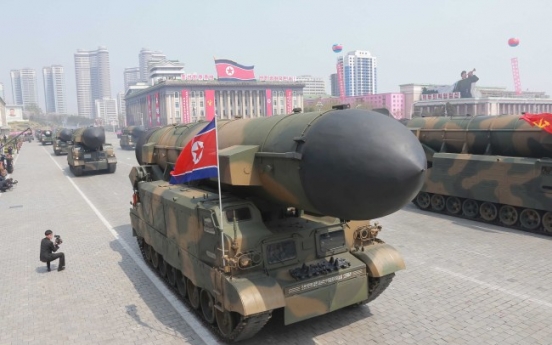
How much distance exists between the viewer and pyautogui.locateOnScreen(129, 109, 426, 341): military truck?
554 cm

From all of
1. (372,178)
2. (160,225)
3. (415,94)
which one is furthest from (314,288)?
(415,94)

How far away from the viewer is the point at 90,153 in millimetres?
29516

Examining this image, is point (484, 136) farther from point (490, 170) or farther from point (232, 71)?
point (232, 71)

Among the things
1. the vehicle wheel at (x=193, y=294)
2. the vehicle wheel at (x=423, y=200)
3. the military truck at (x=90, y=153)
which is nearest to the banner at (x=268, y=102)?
the military truck at (x=90, y=153)

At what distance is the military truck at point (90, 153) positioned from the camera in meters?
28.8

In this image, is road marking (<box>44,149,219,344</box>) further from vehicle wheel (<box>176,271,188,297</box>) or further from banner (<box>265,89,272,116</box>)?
banner (<box>265,89,272,116</box>)

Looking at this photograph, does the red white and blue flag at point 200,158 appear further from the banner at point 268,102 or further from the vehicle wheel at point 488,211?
the banner at point 268,102

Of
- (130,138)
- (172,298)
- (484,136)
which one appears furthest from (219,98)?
(172,298)

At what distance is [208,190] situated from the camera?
894cm

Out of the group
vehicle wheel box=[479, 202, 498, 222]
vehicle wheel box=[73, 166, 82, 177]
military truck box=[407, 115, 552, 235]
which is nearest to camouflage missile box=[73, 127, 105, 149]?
vehicle wheel box=[73, 166, 82, 177]

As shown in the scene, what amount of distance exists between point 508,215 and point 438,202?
2640 mm

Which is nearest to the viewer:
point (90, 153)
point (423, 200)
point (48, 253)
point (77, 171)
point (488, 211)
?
point (48, 253)

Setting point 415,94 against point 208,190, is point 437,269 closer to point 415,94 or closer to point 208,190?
point 208,190

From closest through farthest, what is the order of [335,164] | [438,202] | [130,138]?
[335,164]
[438,202]
[130,138]
